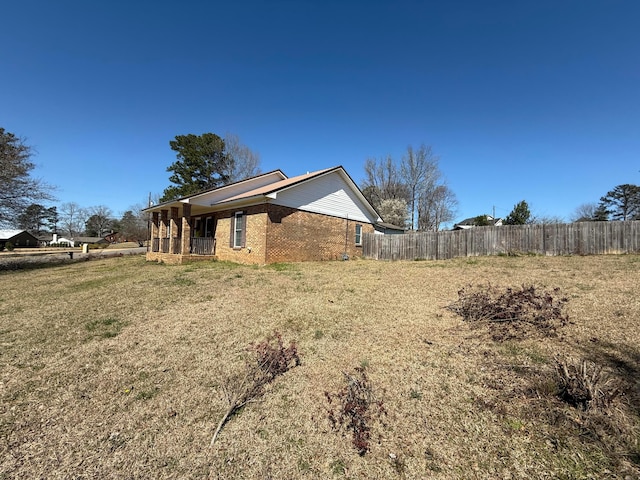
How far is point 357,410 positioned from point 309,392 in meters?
0.68

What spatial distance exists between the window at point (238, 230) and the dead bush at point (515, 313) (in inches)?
435

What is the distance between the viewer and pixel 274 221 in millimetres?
13875

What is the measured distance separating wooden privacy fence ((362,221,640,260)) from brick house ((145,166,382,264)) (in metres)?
2.49

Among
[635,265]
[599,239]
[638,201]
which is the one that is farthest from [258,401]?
[638,201]

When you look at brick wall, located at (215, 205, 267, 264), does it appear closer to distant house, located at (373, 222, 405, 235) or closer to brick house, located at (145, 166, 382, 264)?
brick house, located at (145, 166, 382, 264)

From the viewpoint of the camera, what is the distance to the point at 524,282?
24.7ft

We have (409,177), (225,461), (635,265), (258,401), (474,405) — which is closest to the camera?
(225,461)

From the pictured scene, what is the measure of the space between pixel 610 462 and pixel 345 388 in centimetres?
226

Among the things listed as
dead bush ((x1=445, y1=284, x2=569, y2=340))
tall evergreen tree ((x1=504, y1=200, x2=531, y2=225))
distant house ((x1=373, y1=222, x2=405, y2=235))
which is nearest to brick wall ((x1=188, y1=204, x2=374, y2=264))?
distant house ((x1=373, y1=222, x2=405, y2=235))

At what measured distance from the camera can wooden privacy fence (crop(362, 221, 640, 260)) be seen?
1209 centimetres

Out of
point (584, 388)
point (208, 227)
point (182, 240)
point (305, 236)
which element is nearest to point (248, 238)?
point (305, 236)

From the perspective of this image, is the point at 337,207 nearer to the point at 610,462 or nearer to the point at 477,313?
the point at 477,313

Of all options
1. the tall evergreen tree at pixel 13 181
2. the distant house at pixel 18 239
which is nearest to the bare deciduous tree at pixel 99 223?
the distant house at pixel 18 239

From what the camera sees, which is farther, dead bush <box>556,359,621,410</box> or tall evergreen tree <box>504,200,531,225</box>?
tall evergreen tree <box>504,200,531,225</box>
